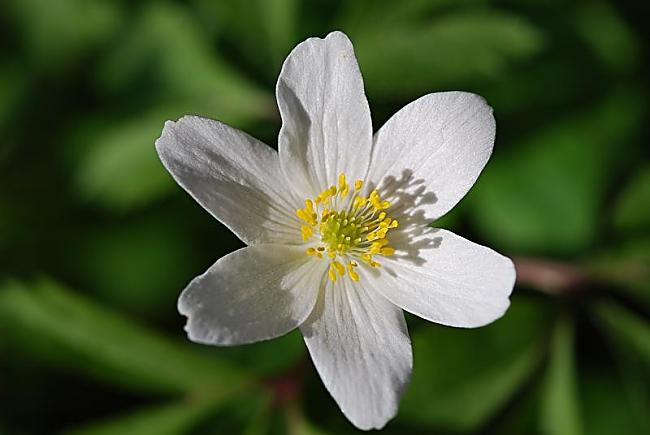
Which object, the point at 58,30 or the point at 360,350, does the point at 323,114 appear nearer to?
the point at 360,350

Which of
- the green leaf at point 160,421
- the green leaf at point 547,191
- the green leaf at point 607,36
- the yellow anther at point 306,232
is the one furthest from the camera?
the green leaf at point 607,36

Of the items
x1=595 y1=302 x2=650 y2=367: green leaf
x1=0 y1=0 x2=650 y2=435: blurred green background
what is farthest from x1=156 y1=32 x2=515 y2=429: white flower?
x1=595 y1=302 x2=650 y2=367: green leaf

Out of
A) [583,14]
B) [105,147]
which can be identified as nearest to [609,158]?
[583,14]

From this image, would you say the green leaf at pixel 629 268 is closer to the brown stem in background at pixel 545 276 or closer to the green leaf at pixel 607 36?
the brown stem in background at pixel 545 276

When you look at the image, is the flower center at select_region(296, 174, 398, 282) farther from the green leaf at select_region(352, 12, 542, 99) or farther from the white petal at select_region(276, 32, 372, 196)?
the green leaf at select_region(352, 12, 542, 99)

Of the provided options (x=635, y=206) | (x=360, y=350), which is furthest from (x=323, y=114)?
(x=635, y=206)

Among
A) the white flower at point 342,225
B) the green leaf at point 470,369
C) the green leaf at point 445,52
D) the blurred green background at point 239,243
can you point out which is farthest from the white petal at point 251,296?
the green leaf at point 445,52

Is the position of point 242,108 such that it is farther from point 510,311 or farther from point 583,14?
point 583,14
